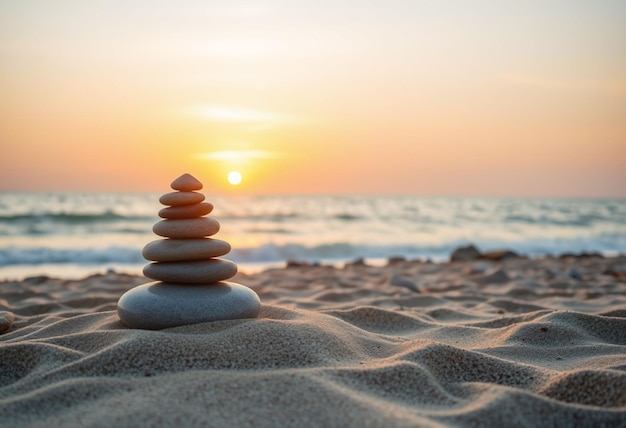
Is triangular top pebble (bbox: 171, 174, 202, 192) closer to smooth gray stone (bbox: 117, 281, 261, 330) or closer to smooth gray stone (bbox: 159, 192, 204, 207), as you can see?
smooth gray stone (bbox: 159, 192, 204, 207)

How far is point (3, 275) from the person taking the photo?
26.8 feet

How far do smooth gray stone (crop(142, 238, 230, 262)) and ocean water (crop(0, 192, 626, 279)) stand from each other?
18.9 ft

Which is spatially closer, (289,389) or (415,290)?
(289,389)

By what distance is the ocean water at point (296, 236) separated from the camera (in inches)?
427

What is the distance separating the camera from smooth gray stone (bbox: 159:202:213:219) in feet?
10.8

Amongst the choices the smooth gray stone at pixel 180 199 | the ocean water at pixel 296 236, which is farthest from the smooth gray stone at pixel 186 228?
the ocean water at pixel 296 236

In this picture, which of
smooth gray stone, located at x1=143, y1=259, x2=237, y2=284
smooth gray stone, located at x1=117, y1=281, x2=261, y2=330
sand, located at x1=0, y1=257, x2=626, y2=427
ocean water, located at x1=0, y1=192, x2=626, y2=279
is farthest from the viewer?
ocean water, located at x1=0, y1=192, x2=626, y2=279

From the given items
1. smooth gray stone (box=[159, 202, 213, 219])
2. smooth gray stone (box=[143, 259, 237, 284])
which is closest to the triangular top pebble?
smooth gray stone (box=[159, 202, 213, 219])

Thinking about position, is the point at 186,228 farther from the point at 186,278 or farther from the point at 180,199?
the point at 186,278

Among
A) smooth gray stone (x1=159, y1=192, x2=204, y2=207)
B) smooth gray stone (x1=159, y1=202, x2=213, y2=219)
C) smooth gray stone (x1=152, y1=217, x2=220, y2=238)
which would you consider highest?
smooth gray stone (x1=159, y1=192, x2=204, y2=207)

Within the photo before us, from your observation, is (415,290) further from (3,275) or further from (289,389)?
(3,275)

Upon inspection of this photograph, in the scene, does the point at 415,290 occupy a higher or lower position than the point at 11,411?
lower

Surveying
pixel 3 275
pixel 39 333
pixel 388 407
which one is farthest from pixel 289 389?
pixel 3 275

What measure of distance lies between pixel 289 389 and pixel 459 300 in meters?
3.45
